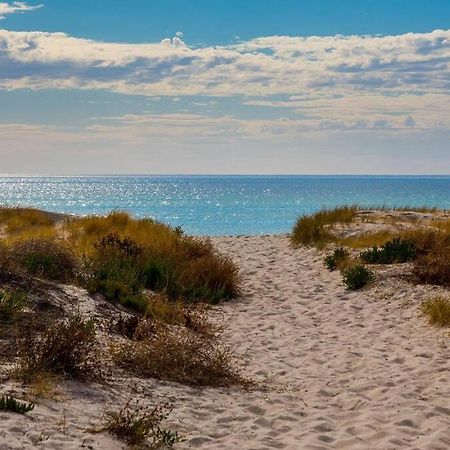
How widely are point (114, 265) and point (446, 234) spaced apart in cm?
873

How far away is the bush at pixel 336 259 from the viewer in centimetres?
1638

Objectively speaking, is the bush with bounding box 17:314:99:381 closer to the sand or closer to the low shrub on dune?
the sand

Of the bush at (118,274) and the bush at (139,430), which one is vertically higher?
the bush at (118,274)

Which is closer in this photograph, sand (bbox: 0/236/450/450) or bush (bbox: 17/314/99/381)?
sand (bbox: 0/236/450/450)

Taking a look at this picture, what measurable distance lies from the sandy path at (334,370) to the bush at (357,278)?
287 mm

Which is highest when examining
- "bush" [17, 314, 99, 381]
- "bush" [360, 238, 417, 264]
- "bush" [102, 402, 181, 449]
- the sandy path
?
"bush" [360, 238, 417, 264]

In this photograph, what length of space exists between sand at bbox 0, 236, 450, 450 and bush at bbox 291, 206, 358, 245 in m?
7.32

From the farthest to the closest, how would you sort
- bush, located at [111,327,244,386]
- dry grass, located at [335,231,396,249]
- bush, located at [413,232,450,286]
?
dry grass, located at [335,231,396,249] → bush, located at [413,232,450,286] → bush, located at [111,327,244,386]

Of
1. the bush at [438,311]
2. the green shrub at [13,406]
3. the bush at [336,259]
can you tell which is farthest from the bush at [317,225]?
the green shrub at [13,406]

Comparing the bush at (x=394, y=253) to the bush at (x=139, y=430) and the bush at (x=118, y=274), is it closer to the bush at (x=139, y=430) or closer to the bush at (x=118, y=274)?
the bush at (x=118, y=274)

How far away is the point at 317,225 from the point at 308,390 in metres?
14.4

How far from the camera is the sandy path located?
21.1ft

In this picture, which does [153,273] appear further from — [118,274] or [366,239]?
[366,239]

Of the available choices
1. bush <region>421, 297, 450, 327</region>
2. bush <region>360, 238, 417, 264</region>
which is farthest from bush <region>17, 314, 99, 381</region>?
bush <region>360, 238, 417, 264</region>
